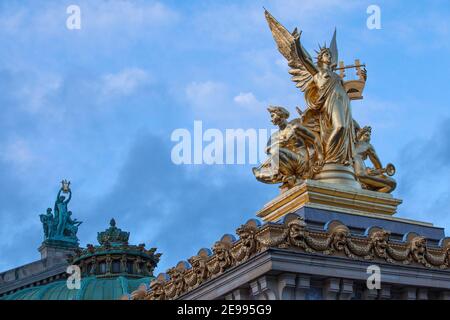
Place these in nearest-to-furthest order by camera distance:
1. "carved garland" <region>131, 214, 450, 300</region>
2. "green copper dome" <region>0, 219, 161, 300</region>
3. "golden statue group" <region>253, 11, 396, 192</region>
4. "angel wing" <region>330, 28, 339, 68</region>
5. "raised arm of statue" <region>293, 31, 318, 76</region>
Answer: "carved garland" <region>131, 214, 450, 300</region>, "golden statue group" <region>253, 11, 396, 192</region>, "raised arm of statue" <region>293, 31, 318, 76</region>, "angel wing" <region>330, 28, 339, 68</region>, "green copper dome" <region>0, 219, 161, 300</region>

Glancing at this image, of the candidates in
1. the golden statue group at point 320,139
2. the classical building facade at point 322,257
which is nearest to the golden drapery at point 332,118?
the golden statue group at point 320,139

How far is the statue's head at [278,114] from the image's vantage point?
3678cm

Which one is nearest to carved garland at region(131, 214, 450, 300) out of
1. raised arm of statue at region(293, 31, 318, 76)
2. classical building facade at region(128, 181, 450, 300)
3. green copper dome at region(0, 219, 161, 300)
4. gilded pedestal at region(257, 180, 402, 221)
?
classical building facade at region(128, 181, 450, 300)

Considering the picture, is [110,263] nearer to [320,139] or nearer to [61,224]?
[61,224]

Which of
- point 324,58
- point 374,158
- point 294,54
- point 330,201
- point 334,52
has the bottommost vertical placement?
point 330,201

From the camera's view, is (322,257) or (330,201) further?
(330,201)

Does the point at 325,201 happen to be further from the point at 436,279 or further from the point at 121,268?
the point at 121,268

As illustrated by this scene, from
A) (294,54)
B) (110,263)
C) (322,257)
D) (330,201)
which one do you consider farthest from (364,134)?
(110,263)

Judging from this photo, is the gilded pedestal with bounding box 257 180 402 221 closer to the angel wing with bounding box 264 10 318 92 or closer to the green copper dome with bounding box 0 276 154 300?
the angel wing with bounding box 264 10 318 92

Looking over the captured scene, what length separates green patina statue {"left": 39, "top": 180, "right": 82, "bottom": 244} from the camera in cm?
9475

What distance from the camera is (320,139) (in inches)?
1453

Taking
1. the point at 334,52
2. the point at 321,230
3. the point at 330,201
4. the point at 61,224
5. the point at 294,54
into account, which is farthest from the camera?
the point at 61,224

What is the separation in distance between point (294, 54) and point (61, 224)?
60244 millimetres

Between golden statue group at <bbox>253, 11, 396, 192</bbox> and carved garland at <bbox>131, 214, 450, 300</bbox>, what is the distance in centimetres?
360
